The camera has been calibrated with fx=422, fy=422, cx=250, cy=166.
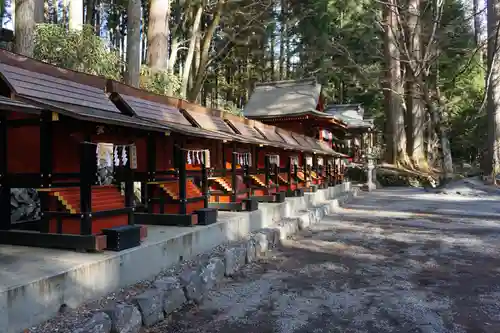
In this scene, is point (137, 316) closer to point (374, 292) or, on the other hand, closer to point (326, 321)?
point (326, 321)

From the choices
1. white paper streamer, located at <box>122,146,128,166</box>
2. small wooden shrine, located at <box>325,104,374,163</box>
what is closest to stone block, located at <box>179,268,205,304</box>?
white paper streamer, located at <box>122,146,128,166</box>

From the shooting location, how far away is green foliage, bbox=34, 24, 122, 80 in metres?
8.41

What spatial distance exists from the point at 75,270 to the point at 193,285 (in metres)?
1.37

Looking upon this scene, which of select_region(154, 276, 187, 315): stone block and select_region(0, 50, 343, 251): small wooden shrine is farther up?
select_region(0, 50, 343, 251): small wooden shrine

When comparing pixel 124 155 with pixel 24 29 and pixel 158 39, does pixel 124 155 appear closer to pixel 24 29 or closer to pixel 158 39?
Result: pixel 24 29

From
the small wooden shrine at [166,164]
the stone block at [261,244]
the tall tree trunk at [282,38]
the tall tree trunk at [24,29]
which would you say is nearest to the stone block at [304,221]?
the stone block at [261,244]

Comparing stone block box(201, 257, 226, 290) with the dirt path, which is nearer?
the dirt path

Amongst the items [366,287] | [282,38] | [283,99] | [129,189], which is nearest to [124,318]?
[129,189]

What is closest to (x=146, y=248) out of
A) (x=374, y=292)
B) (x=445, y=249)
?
(x=374, y=292)

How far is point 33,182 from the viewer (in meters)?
4.56

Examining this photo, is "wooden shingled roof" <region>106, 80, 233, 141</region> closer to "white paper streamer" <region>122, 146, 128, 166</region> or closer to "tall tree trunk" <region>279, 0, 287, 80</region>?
"white paper streamer" <region>122, 146, 128, 166</region>

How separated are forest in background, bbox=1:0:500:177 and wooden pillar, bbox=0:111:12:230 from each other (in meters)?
3.74

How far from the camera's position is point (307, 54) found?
27.6 meters

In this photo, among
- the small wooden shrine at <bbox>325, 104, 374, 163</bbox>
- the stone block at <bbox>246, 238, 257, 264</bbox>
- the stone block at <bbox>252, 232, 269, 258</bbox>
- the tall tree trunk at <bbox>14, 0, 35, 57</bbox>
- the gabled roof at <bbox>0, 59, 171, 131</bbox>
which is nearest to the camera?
the gabled roof at <bbox>0, 59, 171, 131</bbox>
